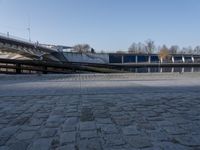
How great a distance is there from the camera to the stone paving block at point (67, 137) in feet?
9.97

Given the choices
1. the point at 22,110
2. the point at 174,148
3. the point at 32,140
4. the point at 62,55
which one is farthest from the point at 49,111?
the point at 62,55

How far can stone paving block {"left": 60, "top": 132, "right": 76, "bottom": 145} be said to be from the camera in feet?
9.97

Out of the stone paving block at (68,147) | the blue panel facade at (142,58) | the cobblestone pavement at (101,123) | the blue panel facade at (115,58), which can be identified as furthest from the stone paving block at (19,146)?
the blue panel facade at (142,58)

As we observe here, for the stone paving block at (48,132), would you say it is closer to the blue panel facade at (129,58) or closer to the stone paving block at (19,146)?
the stone paving block at (19,146)

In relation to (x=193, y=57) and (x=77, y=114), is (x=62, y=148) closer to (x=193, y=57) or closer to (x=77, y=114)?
(x=77, y=114)

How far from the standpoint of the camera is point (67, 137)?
3186 mm

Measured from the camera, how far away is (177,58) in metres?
70.8

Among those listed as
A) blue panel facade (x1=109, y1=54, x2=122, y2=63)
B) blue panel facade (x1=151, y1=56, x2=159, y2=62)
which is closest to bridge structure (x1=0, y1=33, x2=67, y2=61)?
blue panel facade (x1=109, y1=54, x2=122, y2=63)

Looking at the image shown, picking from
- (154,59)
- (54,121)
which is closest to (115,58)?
(154,59)

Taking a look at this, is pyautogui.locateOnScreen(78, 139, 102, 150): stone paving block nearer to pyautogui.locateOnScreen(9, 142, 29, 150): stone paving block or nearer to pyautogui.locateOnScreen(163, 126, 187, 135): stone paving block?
pyautogui.locateOnScreen(9, 142, 29, 150): stone paving block

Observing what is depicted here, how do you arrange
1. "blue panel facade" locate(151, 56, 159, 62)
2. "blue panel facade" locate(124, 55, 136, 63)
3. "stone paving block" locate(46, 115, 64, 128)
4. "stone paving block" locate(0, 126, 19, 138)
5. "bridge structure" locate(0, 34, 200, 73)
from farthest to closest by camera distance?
"blue panel facade" locate(151, 56, 159, 62) → "blue panel facade" locate(124, 55, 136, 63) → "bridge structure" locate(0, 34, 200, 73) → "stone paving block" locate(46, 115, 64, 128) → "stone paving block" locate(0, 126, 19, 138)

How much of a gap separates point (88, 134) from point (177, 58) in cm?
7167

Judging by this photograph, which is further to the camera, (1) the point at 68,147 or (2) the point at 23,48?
(2) the point at 23,48

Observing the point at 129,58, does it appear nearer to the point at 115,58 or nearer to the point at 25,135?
the point at 115,58
